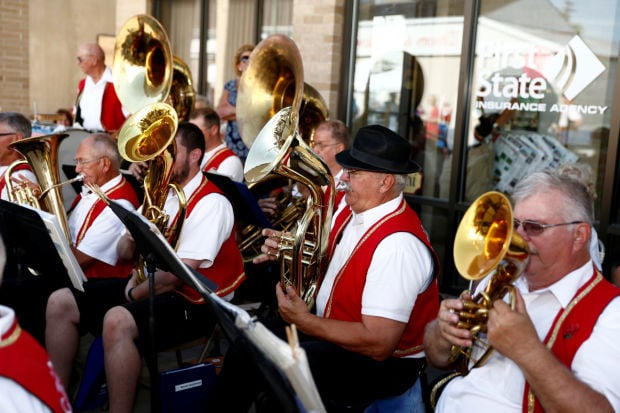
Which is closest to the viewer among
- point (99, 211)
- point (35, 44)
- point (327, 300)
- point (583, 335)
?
point (583, 335)

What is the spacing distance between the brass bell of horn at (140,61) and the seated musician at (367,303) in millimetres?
2519

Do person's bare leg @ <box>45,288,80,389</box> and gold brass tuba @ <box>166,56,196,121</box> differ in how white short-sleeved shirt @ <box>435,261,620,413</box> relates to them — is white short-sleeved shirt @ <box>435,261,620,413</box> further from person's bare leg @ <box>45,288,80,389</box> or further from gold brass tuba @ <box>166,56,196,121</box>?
gold brass tuba @ <box>166,56,196,121</box>

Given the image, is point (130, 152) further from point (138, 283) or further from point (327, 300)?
point (327, 300)

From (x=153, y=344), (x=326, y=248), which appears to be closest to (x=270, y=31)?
(x=326, y=248)

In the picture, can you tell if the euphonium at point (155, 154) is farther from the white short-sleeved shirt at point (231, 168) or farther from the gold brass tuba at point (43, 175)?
the white short-sleeved shirt at point (231, 168)

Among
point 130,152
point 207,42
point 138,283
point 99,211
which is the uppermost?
point 207,42

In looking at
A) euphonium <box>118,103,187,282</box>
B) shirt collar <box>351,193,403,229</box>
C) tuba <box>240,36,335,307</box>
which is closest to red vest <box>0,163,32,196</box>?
euphonium <box>118,103,187,282</box>

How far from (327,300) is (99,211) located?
150cm

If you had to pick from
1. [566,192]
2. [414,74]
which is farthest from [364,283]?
[414,74]

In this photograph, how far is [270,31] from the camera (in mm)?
7324

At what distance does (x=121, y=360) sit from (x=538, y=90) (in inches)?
138

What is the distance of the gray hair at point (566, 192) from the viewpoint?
6.84 feet

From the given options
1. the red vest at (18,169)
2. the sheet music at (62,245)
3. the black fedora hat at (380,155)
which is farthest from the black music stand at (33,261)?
the black fedora hat at (380,155)

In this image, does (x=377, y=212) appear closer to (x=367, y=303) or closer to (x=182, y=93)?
(x=367, y=303)
